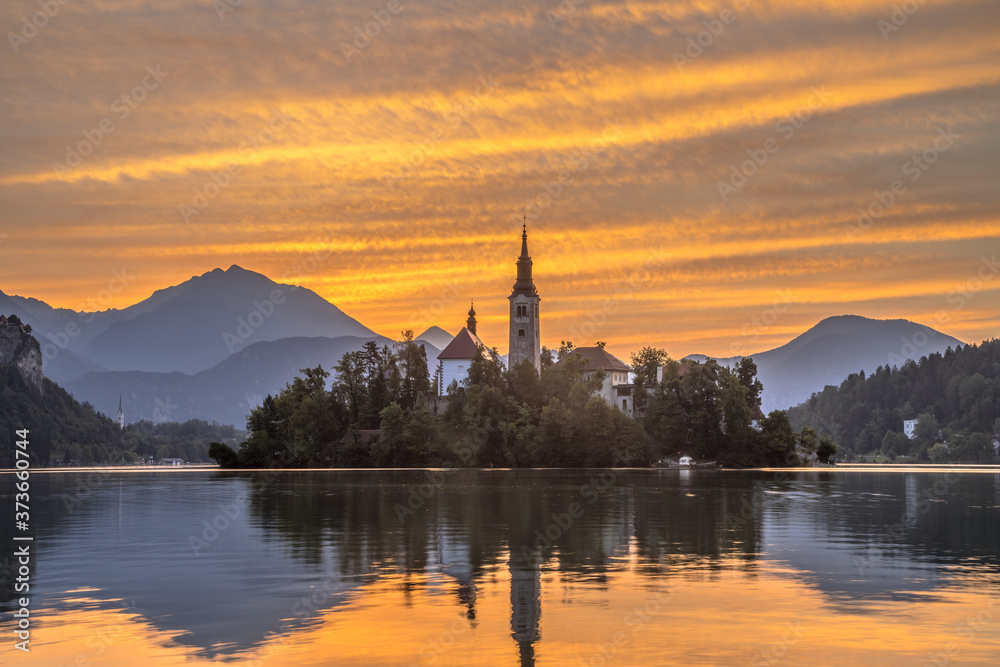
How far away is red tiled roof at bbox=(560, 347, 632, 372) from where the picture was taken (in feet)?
593

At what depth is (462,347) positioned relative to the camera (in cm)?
19462

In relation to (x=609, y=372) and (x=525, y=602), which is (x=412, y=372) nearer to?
(x=609, y=372)

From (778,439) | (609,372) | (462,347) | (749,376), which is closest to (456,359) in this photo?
(462,347)

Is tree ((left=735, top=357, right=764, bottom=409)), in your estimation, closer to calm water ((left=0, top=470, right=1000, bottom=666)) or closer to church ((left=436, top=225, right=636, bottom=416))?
church ((left=436, top=225, right=636, bottom=416))

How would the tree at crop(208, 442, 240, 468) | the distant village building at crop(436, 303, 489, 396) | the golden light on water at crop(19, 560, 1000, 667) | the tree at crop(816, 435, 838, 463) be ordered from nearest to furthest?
the golden light on water at crop(19, 560, 1000, 667), the tree at crop(816, 435, 838, 463), the tree at crop(208, 442, 240, 468), the distant village building at crop(436, 303, 489, 396)

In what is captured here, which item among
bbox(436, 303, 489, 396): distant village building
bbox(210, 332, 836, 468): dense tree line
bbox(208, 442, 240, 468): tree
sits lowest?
bbox(208, 442, 240, 468): tree

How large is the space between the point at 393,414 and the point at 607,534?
11578 cm

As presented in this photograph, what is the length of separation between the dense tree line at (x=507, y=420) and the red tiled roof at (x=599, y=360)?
9436 millimetres

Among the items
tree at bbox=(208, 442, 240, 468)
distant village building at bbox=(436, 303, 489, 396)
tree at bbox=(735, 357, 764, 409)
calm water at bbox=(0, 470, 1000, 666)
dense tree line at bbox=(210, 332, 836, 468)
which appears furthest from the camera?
distant village building at bbox=(436, 303, 489, 396)

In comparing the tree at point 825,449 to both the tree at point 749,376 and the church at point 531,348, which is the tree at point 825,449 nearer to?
the tree at point 749,376

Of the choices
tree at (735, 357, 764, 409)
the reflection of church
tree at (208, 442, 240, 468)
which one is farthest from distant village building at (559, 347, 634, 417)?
the reflection of church

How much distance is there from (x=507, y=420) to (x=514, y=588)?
12630cm

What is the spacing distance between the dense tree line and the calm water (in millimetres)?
93539

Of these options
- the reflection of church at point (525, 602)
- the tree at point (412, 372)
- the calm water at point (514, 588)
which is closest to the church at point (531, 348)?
the tree at point (412, 372)
